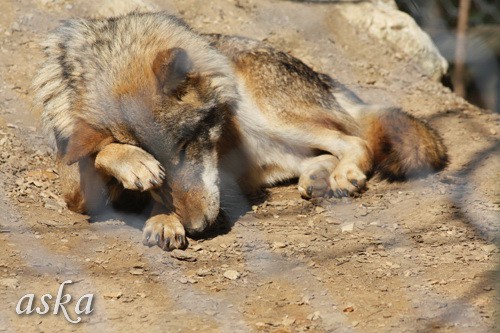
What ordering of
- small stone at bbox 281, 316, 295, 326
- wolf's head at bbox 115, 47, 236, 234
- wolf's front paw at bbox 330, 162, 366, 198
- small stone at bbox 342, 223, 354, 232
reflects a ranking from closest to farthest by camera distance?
small stone at bbox 281, 316, 295, 326, wolf's head at bbox 115, 47, 236, 234, small stone at bbox 342, 223, 354, 232, wolf's front paw at bbox 330, 162, 366, 198

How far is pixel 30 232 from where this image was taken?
3201 mm

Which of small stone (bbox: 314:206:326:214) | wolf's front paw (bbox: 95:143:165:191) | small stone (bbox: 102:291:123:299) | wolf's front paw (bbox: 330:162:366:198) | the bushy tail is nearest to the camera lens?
small stone (bbox: 102:291:123:299)

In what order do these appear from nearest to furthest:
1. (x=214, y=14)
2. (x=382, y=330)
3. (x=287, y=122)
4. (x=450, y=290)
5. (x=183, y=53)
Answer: (x=382, y=330), (x=450, y=290), (x=183, y=53), (x=287, y=122), (x=214, y=14)

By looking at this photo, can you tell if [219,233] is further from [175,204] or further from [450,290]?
[450,290]

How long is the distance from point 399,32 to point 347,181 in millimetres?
2126

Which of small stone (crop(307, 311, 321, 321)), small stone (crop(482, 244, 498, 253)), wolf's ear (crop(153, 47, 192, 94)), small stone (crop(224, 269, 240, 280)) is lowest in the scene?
small stone (crop(224, 269, 240, 280))

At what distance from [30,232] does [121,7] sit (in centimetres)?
218

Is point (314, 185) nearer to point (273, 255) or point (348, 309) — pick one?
point (273, 255)

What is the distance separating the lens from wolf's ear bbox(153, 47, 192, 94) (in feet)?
10.9

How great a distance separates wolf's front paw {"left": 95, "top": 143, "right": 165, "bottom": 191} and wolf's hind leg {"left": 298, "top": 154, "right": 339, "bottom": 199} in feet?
3.11

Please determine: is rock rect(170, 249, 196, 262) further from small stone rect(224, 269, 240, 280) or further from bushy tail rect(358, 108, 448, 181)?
bushy tail rect(358, 108, 448, 181)

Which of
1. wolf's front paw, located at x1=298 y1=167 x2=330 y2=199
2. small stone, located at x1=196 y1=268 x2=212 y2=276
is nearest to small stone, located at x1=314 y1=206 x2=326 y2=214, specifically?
wolf's front paw, located at x1=298 y1=167 x2=330 y2=199

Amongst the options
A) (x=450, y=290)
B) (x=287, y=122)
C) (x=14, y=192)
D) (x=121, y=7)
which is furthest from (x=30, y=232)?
(x=121, y=7)

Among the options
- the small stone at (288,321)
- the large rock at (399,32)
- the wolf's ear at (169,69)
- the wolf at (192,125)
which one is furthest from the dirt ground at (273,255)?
the large rock at (399,32)
